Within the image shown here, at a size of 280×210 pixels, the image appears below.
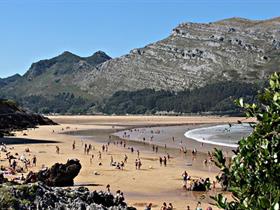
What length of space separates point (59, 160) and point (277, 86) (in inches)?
1899

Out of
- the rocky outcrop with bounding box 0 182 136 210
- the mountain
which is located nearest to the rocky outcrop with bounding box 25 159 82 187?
the rocky outcrop with bounding box 0 182 136 210

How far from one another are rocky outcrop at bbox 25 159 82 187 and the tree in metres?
27.1

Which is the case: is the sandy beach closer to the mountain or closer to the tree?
the tree

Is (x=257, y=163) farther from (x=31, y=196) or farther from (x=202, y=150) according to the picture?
(x=202, y=150)

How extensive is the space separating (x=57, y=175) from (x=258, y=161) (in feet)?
92.7

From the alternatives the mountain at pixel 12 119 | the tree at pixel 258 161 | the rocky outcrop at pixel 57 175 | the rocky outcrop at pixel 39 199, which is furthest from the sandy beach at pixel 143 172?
the mountain at pixel 12 119

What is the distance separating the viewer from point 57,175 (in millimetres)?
33062

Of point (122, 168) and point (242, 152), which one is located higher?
point (242, 152)

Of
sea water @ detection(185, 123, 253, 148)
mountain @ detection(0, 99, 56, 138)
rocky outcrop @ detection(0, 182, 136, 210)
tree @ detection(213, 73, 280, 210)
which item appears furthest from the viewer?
mountain @ detection(0, 99, 56, 138)

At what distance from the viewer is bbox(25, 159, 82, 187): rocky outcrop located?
32325 mm

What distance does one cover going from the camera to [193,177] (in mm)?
41188

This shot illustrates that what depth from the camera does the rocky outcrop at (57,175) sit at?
106ft

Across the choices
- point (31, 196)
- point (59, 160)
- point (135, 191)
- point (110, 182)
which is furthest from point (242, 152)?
point (59, 160)

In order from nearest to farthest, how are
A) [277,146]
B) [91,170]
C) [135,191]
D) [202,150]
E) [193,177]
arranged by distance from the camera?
[277,146]
[135,191]
[193,177]
[91,170]
[202,150]
